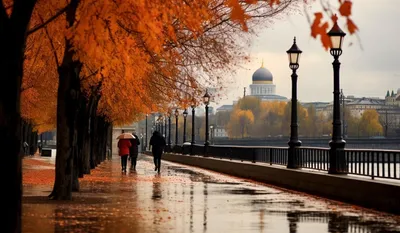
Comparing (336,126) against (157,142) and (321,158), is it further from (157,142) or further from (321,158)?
(157,142)

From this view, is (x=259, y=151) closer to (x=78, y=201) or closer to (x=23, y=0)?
(x=78, y=201)

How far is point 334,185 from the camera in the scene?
950 inches

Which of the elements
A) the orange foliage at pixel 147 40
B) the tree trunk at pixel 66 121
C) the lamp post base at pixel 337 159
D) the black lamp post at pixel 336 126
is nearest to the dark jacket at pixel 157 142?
the orange foliage at pixel 147 40

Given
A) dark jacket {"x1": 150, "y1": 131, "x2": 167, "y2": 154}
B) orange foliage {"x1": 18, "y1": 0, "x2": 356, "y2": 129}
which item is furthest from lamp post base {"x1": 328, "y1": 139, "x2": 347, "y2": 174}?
dark jacket {"x1": 150, "y1": 131, "x2": 167, "y2": 154}

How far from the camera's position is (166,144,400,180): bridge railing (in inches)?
897

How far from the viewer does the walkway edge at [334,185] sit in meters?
19.8

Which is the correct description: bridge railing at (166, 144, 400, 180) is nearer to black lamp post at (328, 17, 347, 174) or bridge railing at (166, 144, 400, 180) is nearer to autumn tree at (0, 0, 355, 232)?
black lamp post at (328, 17, 347, 174)

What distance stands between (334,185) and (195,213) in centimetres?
620

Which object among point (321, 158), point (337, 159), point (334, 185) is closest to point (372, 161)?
point (334, 185)

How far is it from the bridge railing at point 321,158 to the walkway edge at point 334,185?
27.3 inches

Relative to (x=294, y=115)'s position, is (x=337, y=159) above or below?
below

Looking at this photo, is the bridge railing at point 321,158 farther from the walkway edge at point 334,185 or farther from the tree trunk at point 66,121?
the tree trunk at point 66,121

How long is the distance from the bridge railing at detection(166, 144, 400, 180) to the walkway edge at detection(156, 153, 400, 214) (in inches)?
27.3

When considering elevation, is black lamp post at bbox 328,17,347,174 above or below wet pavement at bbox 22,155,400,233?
above
